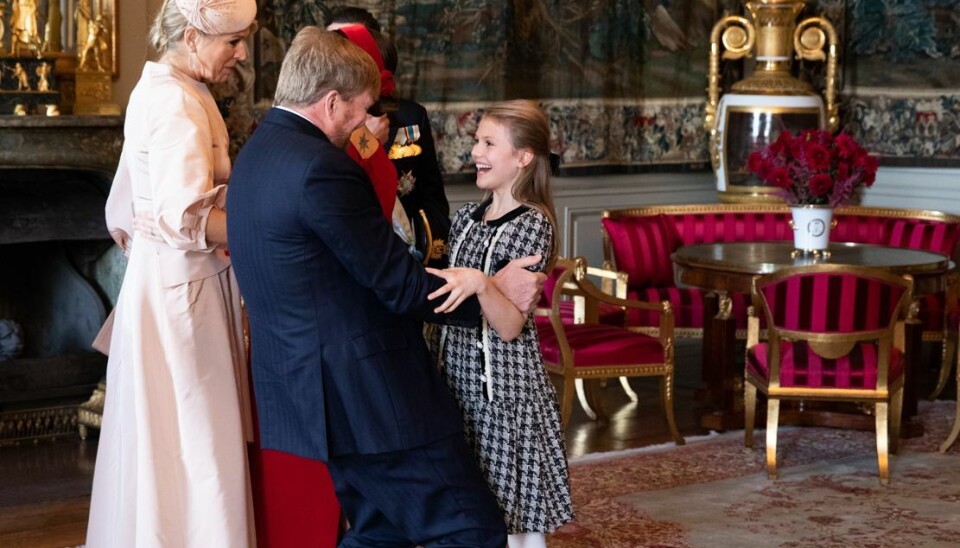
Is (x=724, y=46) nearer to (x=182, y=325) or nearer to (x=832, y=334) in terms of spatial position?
(x=832, y=334)

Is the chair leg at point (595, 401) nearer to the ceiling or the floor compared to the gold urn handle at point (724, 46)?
nearer to the floor

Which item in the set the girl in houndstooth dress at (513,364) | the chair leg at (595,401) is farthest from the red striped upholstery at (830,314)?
the girl in houndstooth dress at (513,364)

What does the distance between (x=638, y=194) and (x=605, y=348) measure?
3.66 meters

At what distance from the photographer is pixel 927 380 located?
8227 mm

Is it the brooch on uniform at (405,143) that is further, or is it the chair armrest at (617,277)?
the chair armrest at (617,277)

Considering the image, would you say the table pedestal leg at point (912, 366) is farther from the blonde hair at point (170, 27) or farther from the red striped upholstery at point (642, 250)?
the blonde hair at point (170, 27)

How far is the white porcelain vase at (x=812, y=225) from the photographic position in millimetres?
6996

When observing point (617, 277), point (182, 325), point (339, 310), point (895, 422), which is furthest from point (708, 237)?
point (339, 310)

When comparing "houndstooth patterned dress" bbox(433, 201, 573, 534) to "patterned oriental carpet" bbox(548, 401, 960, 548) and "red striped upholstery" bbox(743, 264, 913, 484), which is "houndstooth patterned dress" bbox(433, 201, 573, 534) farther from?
"red striped upholstery" bbox(743, 264, 913, 484)

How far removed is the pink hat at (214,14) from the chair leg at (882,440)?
3.62 m

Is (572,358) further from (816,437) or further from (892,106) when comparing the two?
(892,106)

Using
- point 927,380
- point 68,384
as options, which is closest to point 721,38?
point 927,380

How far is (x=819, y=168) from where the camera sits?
694 cm

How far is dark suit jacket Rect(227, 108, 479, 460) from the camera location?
9.49ft
